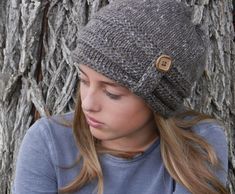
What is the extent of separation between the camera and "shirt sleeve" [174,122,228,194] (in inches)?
82.9

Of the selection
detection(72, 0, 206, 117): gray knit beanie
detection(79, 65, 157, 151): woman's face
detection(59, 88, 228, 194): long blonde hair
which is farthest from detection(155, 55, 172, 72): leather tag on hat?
detection(59, 88, 228, 194): long blonde hair

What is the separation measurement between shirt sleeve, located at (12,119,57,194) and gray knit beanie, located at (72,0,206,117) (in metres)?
0.37

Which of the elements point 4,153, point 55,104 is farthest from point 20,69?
point 4,153

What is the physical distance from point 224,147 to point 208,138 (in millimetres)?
75

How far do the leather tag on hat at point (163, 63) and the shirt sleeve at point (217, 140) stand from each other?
18.3 inches

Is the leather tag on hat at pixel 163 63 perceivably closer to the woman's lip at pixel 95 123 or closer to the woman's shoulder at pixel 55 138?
the woman's lip at pixel 95 123

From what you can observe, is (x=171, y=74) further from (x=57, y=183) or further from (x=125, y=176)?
(x=57, y=183)

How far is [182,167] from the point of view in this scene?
2029 millimetres

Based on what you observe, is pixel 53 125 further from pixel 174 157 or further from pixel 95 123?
pixel 174 157

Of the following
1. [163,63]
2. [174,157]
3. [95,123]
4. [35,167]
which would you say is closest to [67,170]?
[35,167]

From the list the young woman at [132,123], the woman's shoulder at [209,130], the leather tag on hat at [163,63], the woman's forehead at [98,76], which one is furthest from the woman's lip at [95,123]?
the woman's shoulder at [209,130]

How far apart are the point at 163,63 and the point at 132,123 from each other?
0.80 ft

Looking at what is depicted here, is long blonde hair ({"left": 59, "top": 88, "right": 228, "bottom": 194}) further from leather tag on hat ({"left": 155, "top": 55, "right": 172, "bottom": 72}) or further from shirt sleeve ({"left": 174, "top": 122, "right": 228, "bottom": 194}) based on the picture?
leather tag on hat ({"left": 155, "top": 55, "right": 172, "bottom": 72})

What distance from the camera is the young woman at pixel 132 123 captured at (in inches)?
69.7
